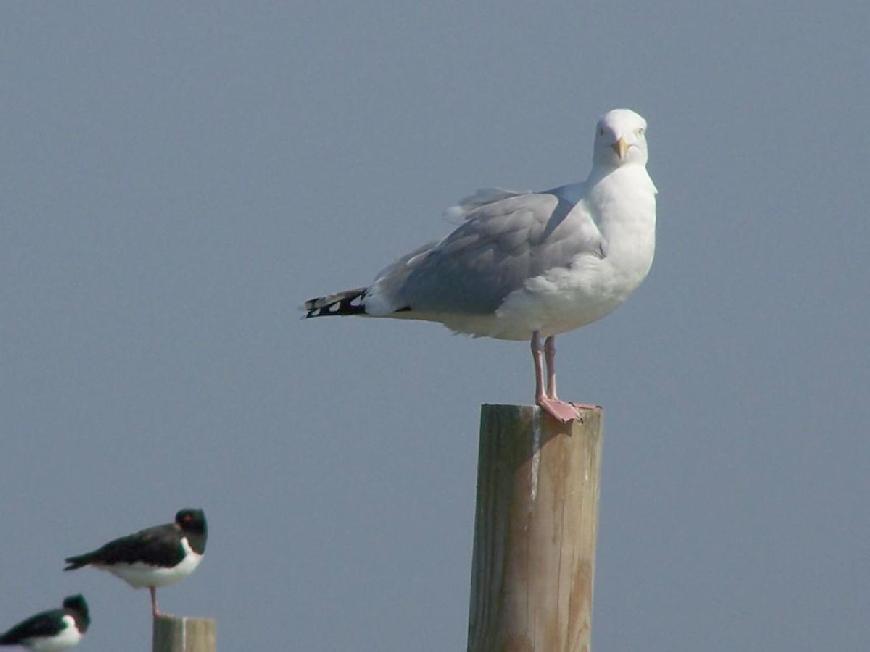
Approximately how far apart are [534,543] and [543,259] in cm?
285

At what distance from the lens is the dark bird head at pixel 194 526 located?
1173 cm

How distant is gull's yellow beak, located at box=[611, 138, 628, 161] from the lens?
8602 mm

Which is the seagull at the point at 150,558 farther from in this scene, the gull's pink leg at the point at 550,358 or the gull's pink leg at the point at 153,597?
the gull's pink leg at the point at 550,358

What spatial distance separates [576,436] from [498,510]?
399 mm

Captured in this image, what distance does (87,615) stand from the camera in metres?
11.2

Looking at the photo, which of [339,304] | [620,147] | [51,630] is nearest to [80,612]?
[51,630]

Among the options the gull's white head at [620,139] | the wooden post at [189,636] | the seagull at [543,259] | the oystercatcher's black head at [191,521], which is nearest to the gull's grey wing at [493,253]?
the seagull at [543,259]

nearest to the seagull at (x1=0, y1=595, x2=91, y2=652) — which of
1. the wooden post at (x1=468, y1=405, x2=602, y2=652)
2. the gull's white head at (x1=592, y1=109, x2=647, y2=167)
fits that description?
the gull's white head at (x1=592, y1=109, x2=647, y2=167)

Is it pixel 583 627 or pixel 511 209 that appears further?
pixel 511 209

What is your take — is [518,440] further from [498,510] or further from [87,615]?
[87,615]

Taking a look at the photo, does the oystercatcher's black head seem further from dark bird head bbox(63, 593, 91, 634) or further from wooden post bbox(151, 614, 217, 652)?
wooden post bbox(151, 614, 217, 652)

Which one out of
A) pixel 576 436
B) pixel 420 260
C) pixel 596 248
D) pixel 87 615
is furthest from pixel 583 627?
pixel 87 615

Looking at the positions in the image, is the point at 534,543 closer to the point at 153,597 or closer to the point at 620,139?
the point at 620,139

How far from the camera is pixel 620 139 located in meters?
8.66
